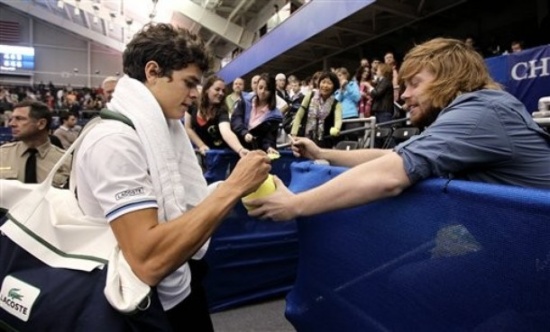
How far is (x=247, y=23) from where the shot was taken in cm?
1997

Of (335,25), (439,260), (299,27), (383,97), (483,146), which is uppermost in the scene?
(299,27)

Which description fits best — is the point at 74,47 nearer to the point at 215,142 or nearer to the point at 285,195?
the point at 215,142

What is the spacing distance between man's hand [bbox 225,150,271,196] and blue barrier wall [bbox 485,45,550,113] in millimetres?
3851

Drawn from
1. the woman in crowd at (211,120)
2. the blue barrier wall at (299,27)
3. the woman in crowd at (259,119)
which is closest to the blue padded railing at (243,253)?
the woman in crowd at (211,120)

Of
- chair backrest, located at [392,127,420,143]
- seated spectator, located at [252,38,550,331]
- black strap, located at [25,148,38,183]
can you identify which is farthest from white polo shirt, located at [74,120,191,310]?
chair backrest, located at [392,127,420,143]

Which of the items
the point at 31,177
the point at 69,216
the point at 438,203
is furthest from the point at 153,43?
the point at 31,177

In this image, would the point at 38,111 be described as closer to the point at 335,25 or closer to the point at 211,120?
the point at 211,120

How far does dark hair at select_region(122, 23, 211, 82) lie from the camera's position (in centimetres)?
126

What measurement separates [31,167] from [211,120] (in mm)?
1377

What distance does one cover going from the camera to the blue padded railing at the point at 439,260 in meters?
0.80

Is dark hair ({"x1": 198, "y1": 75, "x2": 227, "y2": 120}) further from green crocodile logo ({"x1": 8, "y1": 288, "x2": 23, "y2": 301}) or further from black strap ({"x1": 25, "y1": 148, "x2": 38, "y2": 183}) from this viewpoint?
green crocodile logo ({"x1": 8, "y1": 288, "x2": 23, "y2": 301})

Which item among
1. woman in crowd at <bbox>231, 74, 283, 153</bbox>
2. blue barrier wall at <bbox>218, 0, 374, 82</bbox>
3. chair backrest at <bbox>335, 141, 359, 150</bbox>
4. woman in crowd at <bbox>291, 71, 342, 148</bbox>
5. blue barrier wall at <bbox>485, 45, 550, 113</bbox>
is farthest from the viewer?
blue barrier wall at <bbox>218, 0, 374, 82</bbox>

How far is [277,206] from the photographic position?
1.24 m

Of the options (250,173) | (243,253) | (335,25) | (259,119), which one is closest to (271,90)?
(259,119)
